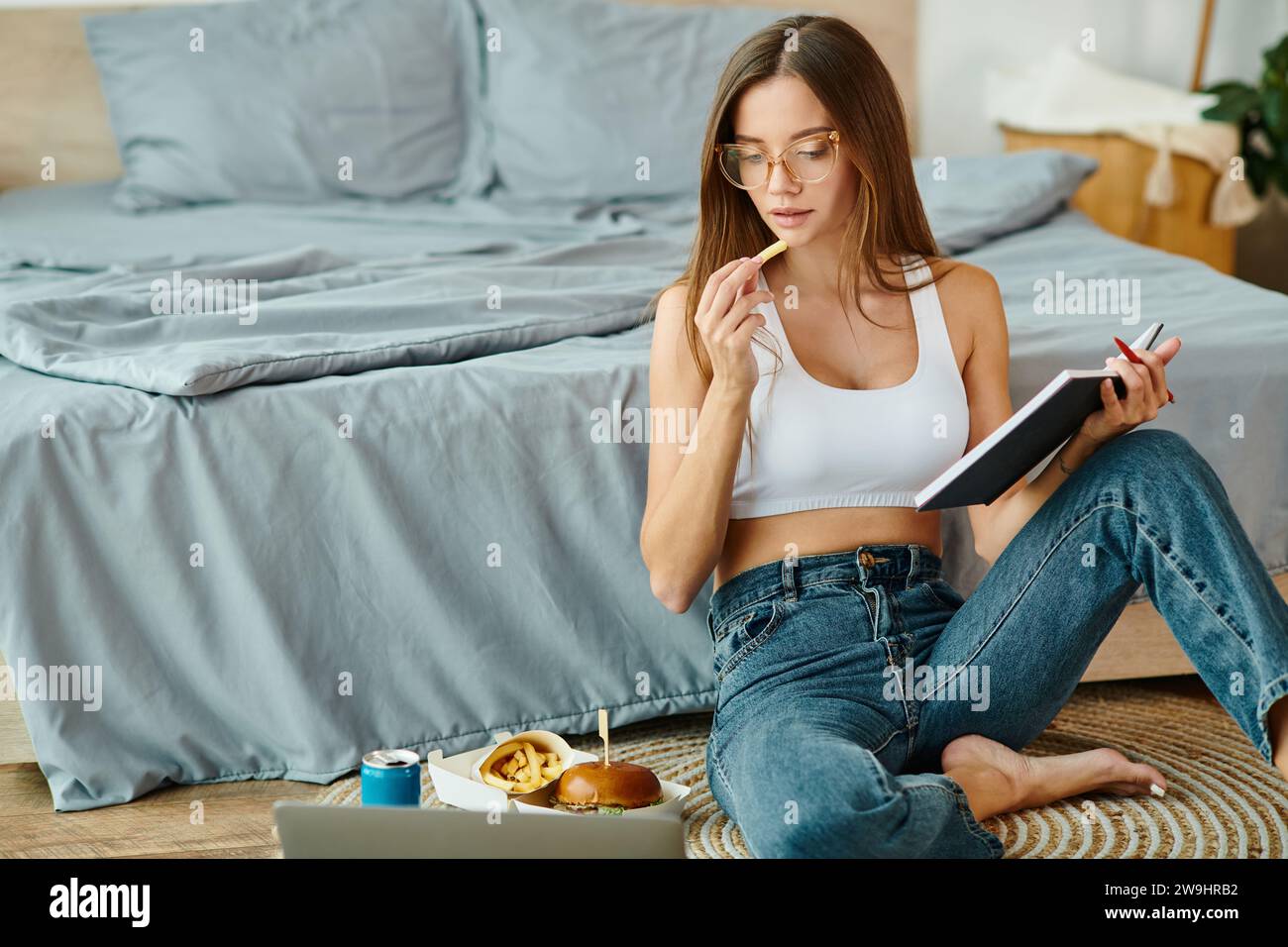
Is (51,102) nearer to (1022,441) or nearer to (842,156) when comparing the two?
(842,156)

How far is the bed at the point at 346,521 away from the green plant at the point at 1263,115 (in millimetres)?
1587

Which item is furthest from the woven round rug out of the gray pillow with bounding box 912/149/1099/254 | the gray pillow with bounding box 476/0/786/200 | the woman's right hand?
the gray pillow with bounding box 476/0/786/200

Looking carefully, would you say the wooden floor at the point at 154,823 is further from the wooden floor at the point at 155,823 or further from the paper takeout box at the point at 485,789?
the paper takeout box at the point at 485,789

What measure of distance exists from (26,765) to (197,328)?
1.82 ft

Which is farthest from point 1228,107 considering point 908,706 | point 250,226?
point 908,706

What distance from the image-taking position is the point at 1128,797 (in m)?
1.50

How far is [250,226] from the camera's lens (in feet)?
8.28

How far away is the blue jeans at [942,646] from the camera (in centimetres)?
115

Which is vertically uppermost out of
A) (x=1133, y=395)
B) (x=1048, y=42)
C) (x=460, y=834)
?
(x=1048, y=42)

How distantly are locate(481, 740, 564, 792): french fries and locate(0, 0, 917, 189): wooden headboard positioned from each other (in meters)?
2.19

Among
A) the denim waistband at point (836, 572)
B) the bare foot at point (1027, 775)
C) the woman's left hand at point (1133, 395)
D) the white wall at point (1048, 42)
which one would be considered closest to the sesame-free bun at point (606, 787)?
the denim waistband at point (836, 572)

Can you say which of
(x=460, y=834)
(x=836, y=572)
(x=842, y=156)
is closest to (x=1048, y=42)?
(x=842, y=156)

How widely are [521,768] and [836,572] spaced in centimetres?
38

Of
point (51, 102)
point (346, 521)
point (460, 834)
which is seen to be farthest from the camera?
point (51, 102)
